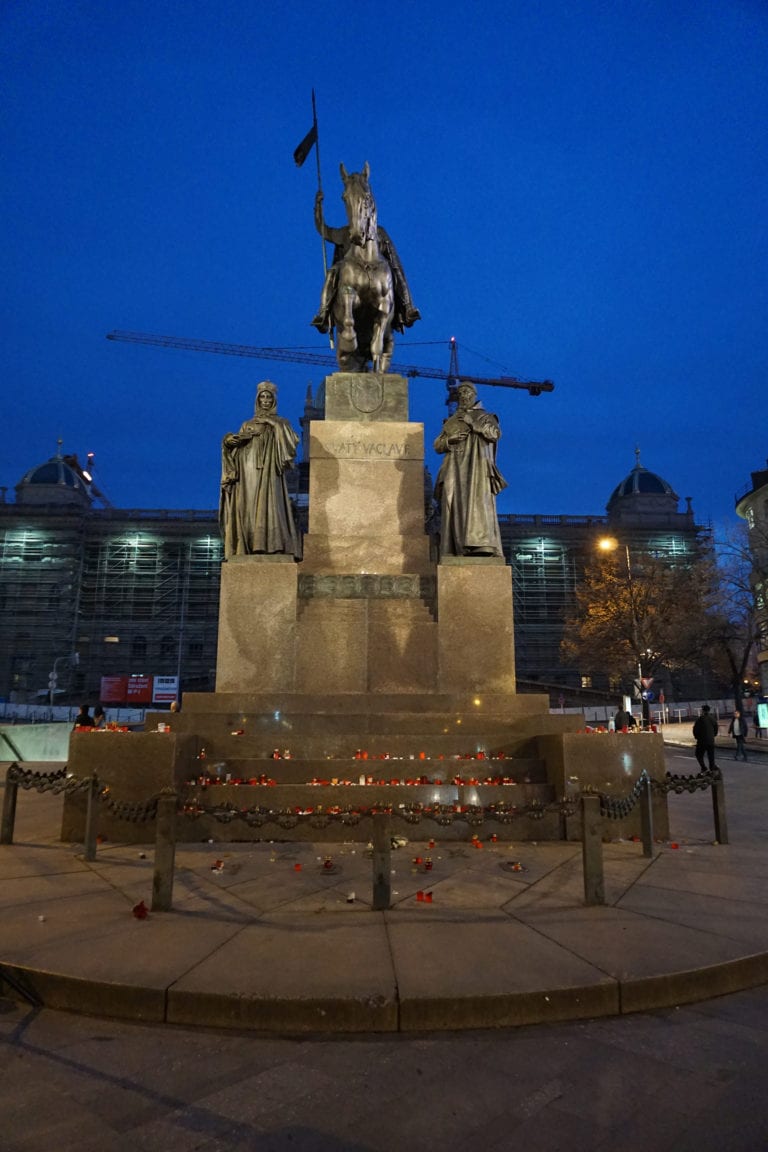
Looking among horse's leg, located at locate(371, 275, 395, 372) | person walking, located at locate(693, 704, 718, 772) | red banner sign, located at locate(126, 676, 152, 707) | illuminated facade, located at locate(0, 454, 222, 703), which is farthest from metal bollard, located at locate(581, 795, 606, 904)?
illuminated facade, located at locate(0, 454, 222, 703)

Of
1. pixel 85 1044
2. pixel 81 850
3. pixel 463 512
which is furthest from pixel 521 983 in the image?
pixel 463 512

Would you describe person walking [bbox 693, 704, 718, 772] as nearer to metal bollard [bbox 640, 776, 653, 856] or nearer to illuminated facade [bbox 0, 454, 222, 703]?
metal bollard [bbox 640, 776, 653, 856]

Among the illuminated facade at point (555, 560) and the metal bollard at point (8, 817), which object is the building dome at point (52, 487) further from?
the metal bollard at point (8, 817)

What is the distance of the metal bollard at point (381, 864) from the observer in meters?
5.17

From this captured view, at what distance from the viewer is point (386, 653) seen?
10.7 meters

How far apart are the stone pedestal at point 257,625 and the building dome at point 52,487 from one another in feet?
263

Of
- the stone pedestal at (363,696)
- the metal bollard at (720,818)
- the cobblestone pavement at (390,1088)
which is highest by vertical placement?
the stone pedestal at (363,696)

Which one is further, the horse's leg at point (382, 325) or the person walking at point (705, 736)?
the person walking at point (705, 736)

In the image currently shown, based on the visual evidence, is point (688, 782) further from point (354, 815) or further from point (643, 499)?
point (643, 499)

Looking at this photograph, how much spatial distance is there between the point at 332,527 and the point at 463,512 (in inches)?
91.5

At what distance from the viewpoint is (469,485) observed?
1139 centimetres

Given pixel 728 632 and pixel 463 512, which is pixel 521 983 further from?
pixel 728 632

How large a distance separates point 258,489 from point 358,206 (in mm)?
6007

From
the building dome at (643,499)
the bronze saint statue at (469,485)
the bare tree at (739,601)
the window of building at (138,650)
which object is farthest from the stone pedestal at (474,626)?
the building dome at (643,499)
